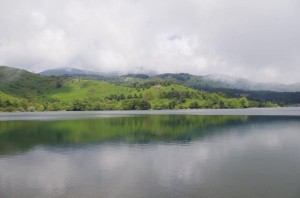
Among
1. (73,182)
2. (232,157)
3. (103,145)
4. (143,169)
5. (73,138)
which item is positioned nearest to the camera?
(73,182)

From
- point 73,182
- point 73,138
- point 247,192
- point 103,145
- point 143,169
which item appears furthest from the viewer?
point 73,138

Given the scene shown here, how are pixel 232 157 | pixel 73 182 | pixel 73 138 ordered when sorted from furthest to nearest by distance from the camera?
pixel 73 138
pixel 232 157
pixel 73 182

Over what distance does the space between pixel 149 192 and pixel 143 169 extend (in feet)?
41.6

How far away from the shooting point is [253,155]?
6084cm

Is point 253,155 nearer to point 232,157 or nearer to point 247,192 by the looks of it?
point 232,157

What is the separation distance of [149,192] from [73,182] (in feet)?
36.8

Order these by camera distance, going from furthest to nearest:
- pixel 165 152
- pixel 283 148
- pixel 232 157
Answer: pixel 283 148 → pixel 165 152 → pixel 232 157

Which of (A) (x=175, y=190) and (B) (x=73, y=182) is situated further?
(B) (x=73, y=182)

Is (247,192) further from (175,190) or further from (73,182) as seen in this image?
(73,182)

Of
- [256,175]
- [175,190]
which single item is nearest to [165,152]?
[256,175]

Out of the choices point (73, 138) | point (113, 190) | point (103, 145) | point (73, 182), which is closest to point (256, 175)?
point (113, 190)

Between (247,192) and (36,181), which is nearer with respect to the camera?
(247,192)

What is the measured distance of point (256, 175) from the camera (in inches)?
1750

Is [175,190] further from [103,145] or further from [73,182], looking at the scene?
[103,145]
